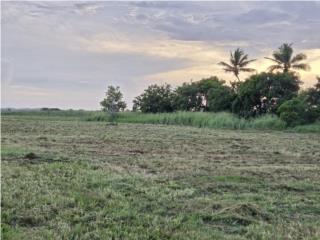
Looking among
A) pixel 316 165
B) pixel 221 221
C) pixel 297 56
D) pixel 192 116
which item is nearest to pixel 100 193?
pixel 221 221

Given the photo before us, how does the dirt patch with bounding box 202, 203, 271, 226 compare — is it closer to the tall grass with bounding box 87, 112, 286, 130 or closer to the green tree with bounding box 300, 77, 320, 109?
the tall grass with bounding box 87, 112, 286, 130

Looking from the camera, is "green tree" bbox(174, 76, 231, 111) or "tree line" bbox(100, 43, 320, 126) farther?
"green tree" bbox(174, 76, 231, 111)

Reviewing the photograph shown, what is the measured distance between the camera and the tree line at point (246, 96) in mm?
34594

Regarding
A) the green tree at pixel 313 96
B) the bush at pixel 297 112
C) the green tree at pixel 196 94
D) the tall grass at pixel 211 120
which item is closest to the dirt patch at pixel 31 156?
the bush at pixel 297 112

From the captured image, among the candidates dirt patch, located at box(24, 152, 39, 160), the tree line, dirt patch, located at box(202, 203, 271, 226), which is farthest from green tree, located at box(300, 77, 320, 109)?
dirt patch, located at box(202, 203, 271, 226)

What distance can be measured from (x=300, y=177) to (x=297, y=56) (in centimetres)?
3408

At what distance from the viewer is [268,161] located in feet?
43.3

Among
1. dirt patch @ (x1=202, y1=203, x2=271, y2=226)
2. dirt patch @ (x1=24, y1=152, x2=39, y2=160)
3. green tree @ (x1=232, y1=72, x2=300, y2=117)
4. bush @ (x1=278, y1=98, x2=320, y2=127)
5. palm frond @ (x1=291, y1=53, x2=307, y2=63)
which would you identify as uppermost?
palm frond @ (x1=291, y1=53, x2=307, y2=63)

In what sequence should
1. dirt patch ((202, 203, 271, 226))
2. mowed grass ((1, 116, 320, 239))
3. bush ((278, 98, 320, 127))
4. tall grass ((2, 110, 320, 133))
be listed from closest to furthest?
mowed grass ((1, 116, 320, 239)) → dirt patch ((202, 203, 271, 226)) → bush ((278, 98, 320, 127)) → tall grass ((2, 110, 320, 133))

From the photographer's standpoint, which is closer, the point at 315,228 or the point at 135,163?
the point at 315,228

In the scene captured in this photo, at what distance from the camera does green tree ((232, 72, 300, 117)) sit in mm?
37125

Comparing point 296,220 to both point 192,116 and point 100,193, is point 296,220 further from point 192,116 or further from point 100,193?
point 192,116

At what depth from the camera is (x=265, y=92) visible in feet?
125

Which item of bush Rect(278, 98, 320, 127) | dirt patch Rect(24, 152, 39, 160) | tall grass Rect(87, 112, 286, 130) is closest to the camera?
dirt patch Rect(24, 152, 39, 160)
